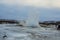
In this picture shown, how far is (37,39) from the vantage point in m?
18.0

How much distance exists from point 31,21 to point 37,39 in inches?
774

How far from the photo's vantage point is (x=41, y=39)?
18.3 meters

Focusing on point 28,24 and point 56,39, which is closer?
point 56,39

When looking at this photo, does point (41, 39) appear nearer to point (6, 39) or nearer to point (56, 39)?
point (56, 39)

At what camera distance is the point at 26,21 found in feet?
124

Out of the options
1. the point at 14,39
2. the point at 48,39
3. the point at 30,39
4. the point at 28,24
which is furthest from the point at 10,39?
the point at 28,24

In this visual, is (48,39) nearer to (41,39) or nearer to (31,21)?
(41,39)

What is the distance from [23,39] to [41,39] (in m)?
1.71

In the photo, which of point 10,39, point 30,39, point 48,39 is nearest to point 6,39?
point 10,39

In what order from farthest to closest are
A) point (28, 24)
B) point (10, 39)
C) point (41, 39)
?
point (28, 24), point (41, 39), point (10, 39)

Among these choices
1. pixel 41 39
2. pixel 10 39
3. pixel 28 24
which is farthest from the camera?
pixel 28 24

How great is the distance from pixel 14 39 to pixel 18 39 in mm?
288

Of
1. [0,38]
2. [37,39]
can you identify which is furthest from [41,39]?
[0,38]

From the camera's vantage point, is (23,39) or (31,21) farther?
(31,21)
